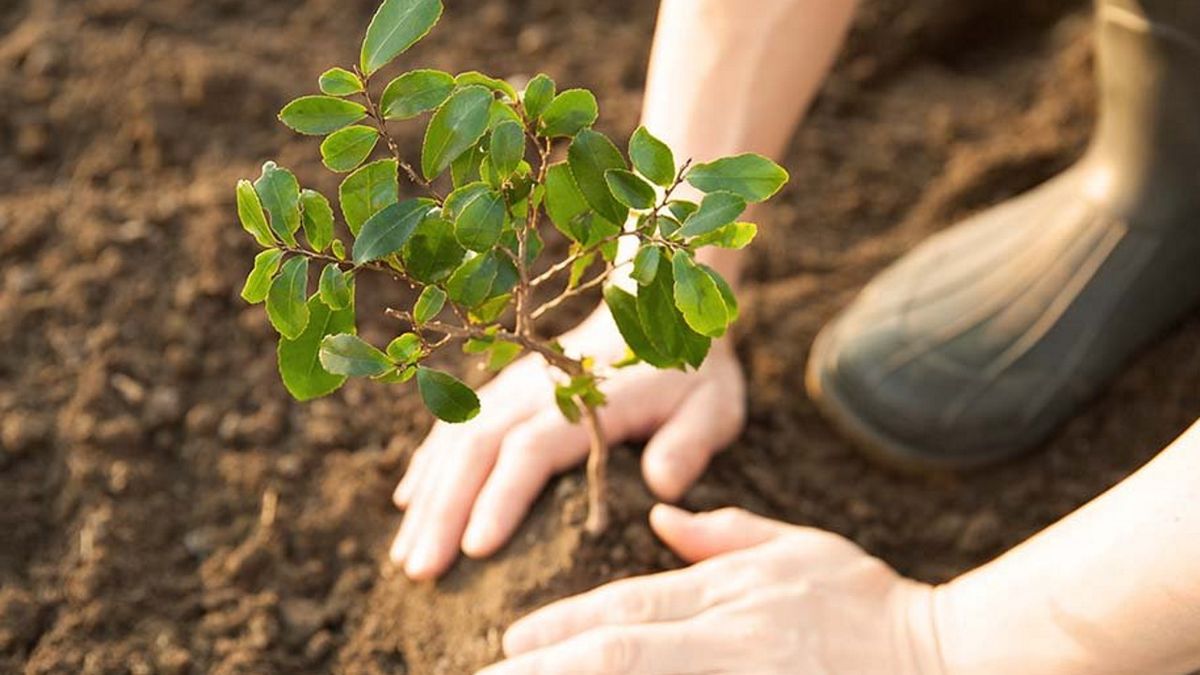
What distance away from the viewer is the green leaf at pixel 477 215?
42.2 inches

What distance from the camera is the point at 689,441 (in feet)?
5.49

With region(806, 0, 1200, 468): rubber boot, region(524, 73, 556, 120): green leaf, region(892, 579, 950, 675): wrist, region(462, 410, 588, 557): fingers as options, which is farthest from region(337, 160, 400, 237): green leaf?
region(806, 0, 1200, 468): rubber boot

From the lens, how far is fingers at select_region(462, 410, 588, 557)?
62.8 inches

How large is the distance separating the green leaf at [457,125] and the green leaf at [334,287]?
0.36ft

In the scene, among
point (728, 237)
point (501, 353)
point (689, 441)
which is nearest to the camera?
point (728, 237)

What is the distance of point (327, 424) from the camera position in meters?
1.83

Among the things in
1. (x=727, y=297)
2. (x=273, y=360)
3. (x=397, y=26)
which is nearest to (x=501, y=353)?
(x=727, y=297)

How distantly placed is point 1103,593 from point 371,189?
0.77 meters

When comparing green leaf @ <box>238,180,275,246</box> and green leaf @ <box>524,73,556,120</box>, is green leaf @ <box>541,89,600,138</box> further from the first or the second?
green leaf @ <box>238,180,275,246</box>

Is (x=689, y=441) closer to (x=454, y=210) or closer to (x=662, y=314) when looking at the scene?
(x=662, y=314)

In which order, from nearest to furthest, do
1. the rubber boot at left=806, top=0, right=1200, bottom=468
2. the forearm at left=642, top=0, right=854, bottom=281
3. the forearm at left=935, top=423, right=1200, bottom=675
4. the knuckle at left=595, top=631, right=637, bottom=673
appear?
the forearm at left=935, top=423, right=1200, bottom=675 < the knuckle at left=595, top=631, right=637, bottom=673 < the forearm at left=642, top=0, right=854, bottom=281 < the rubber boot at left=806, top=0, right=1200, bottom=468

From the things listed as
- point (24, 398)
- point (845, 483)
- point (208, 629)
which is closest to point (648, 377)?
point (845, 483)

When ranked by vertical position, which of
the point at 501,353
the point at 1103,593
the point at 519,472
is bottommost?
the point at 519,472

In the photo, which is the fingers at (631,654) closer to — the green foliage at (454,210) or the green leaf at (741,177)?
the green foliage at (454,210)
